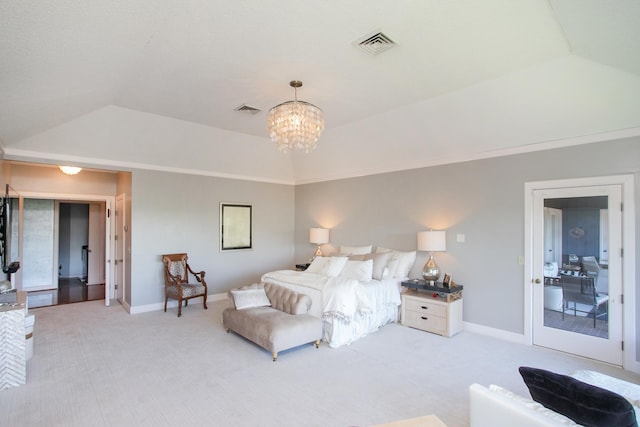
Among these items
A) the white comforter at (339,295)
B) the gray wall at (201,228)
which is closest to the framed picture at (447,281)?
the white comforter at (339,295)

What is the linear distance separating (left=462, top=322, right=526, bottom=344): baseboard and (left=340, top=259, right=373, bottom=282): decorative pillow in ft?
5.27

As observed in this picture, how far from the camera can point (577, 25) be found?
8.04ft

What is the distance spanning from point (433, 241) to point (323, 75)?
2946mm

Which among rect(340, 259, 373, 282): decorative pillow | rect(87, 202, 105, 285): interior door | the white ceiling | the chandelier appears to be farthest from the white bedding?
rect(87, 202, 105, 285): interior door

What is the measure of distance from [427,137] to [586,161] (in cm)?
197

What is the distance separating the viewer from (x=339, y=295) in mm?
4336

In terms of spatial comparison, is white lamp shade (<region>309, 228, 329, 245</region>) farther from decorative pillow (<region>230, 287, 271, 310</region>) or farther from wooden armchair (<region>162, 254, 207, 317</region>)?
decorative pillow (<region>230, 287, 271, 310</region>)

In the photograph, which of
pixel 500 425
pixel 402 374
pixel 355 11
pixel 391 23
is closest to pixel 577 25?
pixel 391 23

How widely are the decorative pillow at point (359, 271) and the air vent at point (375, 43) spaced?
3.12m

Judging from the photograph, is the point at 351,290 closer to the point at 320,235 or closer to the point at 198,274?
the point at 320,235

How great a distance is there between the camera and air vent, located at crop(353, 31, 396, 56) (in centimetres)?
286

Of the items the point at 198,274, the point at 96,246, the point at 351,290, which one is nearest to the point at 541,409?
the point at 351,290

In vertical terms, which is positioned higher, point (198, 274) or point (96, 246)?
point (96, 246)

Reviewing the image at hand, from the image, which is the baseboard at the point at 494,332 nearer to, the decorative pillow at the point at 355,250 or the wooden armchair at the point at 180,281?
the decorative pillow at the point at 355,250
